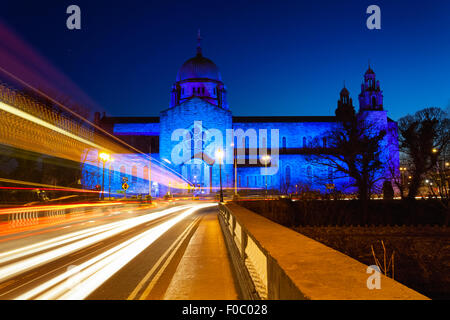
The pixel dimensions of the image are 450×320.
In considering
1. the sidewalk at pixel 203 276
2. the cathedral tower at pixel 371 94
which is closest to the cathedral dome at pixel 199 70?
the cathedral tower at pixel 371 94

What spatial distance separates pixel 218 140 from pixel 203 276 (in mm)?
59266

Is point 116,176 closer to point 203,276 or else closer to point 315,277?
point 203,276

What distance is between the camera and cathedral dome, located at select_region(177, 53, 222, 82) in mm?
75625

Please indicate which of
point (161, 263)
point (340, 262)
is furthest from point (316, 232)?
point (340, 262)

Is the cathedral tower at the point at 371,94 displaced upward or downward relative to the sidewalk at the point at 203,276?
upward

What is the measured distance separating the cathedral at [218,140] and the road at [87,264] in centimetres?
4570

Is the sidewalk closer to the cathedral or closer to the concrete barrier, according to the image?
the concrete barrier

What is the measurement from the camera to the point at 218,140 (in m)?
66.9

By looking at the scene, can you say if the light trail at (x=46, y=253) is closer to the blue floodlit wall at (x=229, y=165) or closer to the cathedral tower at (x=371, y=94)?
the blue floodlit wall at (x=229, y=165)

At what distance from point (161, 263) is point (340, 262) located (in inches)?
246

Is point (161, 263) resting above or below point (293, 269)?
below

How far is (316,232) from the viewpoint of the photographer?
2945cm

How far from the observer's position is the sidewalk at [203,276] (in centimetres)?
648
